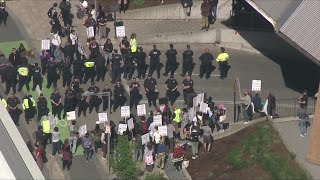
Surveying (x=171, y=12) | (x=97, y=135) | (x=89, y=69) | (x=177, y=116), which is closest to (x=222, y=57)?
(x=177, y=116)

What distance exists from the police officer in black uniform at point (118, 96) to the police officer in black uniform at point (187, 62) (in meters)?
4.08

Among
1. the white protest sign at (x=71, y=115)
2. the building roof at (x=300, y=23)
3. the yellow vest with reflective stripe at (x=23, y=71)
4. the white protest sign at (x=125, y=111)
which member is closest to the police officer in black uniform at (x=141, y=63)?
the white protest sign at (x=125, y=111)

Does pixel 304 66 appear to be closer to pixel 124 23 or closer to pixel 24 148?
pixel 124 23

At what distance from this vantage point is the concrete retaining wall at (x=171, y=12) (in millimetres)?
61562

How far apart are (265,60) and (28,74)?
12.4 metres

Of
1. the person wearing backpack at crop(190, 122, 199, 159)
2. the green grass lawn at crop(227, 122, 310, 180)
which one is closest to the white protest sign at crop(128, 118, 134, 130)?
the person wearing backpack at crop(190, 122, 199, 159)

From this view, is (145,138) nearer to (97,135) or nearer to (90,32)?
(97,135)

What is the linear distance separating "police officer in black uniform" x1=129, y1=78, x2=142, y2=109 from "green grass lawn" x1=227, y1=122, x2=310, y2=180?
5.58m

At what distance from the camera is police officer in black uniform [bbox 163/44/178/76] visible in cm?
5581

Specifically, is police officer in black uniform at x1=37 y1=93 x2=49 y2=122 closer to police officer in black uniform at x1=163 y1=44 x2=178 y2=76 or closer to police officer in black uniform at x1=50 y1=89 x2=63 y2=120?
police officer in black uniform at x1=50 y1=89 x2=63 y2=120

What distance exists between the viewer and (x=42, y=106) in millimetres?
52062

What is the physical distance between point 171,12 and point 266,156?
1503 centimetres

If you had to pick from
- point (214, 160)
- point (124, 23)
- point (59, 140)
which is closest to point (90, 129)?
point (59, 140)

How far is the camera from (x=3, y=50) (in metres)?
57.5
